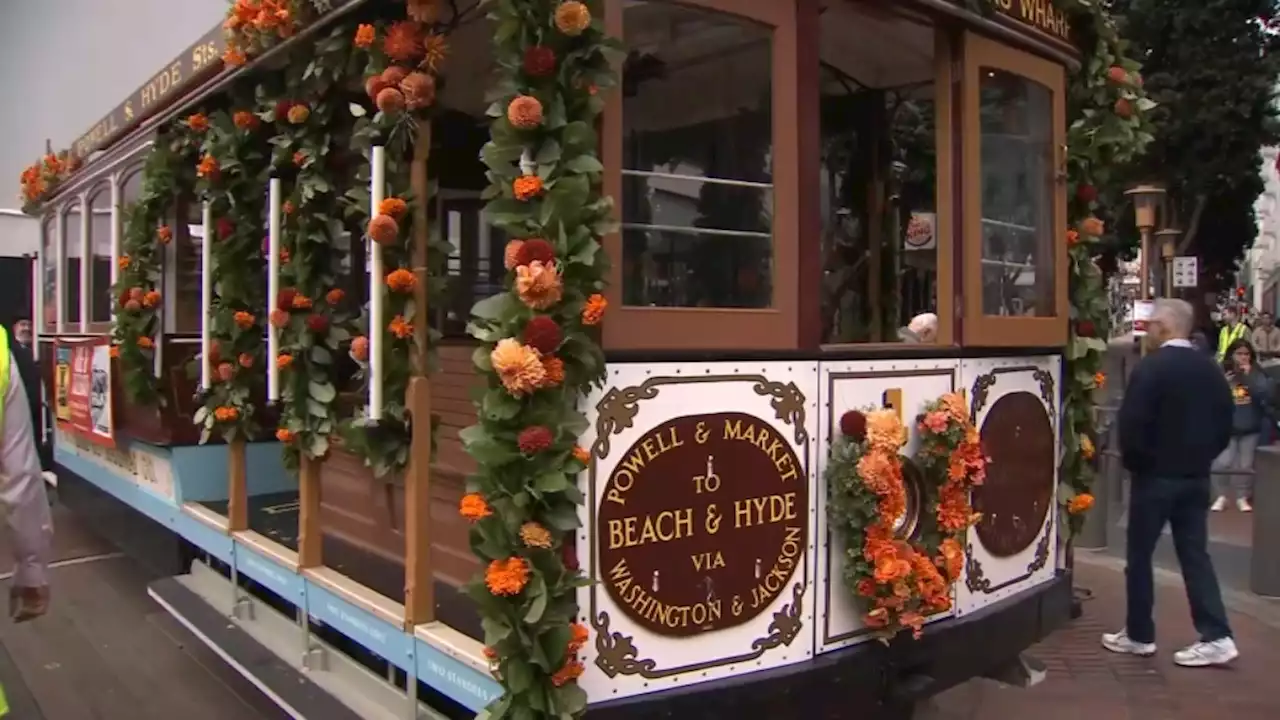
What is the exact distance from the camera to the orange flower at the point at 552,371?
2.61 m

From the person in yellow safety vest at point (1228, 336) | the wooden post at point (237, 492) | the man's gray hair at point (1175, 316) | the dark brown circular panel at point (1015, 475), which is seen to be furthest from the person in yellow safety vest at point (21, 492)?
the person in yellow safety vest at point (1228, 336)

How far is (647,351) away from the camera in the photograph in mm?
2893

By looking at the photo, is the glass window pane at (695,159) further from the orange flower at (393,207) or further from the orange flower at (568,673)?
the orange flower at (568,673)

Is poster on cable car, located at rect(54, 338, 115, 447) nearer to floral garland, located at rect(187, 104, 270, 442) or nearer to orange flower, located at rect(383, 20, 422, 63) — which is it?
floral garland, located at rect(187, 104, 270, 442)

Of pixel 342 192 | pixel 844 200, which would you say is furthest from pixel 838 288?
pixel 342 192

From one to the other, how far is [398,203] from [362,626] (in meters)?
1.41

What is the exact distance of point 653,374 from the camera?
9.51 feet

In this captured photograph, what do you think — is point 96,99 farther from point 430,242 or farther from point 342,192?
point 430,242

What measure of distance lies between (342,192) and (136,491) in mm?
3025

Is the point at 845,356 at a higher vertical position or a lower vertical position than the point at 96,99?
lower

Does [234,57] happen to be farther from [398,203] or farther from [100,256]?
[100,256]

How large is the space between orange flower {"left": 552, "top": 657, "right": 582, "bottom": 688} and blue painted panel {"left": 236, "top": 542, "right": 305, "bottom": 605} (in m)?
1.73

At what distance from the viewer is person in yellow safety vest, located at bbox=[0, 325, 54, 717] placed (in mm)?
3055

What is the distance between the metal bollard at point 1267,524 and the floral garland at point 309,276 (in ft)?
17.9
